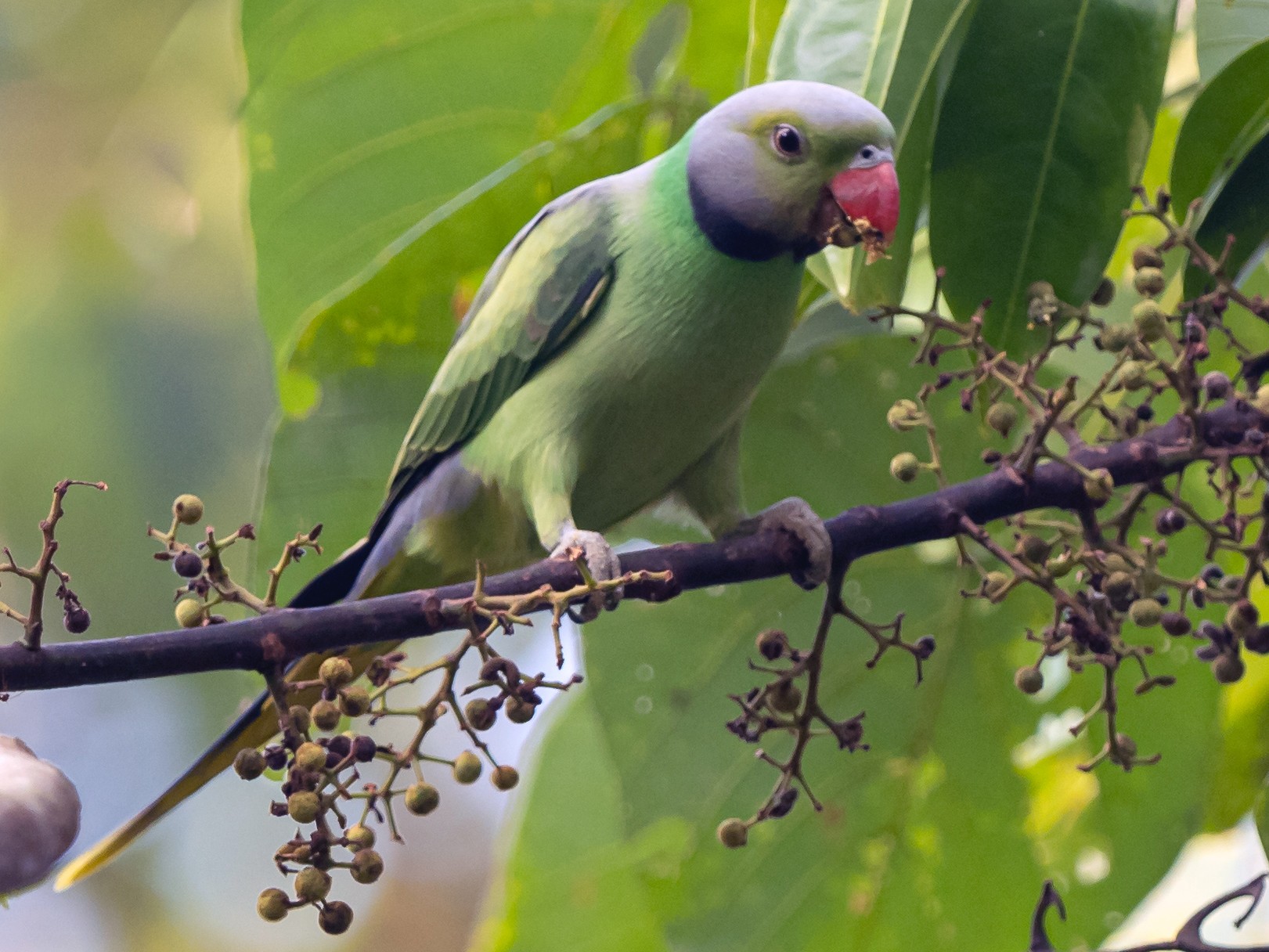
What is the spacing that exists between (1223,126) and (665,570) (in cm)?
76

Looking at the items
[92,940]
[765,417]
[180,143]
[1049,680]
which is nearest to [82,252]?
[180,143]

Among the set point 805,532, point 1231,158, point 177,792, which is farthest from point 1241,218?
point 177,792

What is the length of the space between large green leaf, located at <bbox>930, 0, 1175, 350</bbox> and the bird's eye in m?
0.17

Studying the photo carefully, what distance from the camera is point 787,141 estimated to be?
5.24ft

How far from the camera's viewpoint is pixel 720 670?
199cm

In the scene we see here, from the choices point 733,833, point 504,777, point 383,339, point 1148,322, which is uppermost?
point 1148,322

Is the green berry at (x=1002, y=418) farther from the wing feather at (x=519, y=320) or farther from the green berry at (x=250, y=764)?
the green berry at (x=250, y=764)

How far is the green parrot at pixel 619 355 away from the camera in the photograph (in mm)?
1591

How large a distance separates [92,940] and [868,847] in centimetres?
455

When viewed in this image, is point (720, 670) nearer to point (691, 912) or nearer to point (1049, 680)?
point (691, 912)

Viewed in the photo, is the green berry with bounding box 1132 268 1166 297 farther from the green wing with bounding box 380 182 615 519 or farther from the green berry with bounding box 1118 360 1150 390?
the green wing with bounding box 380 182 615 519

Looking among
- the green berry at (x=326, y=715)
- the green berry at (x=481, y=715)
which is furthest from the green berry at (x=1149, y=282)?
the green berry at (x=326, y=715)

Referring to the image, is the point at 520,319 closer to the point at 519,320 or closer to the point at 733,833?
the point at 519,320

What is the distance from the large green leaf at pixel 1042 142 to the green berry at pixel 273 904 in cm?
93
